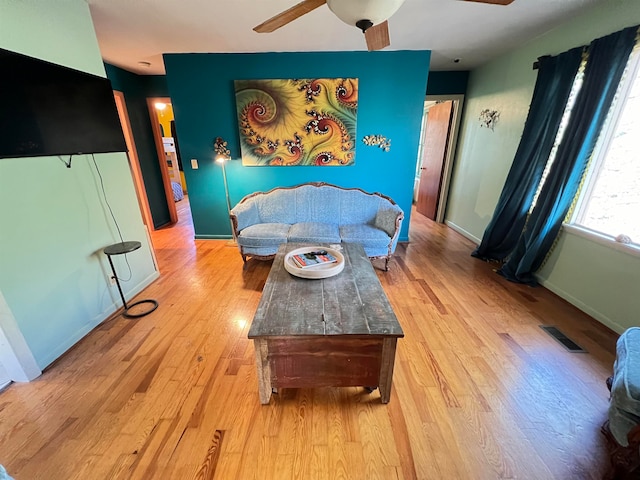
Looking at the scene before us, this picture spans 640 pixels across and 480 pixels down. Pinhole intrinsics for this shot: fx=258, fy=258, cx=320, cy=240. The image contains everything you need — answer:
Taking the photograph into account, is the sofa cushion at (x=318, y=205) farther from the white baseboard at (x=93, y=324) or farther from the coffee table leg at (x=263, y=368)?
the coffee table leg at (x=263, y=368)

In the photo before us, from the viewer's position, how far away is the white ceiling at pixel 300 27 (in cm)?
214

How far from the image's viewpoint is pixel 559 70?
2.43m

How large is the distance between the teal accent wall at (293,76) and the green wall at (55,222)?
1378 millimetres

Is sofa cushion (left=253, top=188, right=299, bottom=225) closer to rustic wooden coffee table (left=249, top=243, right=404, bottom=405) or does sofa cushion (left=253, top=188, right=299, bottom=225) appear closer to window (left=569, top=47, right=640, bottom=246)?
rustic wooden coffee table (left=249, top=243, right=404, bottom=405)

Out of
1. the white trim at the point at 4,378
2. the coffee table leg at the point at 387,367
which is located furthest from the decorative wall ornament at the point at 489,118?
the white trim at the point at 4,378

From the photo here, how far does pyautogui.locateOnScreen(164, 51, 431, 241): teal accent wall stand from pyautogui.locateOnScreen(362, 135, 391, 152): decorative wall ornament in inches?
2.1

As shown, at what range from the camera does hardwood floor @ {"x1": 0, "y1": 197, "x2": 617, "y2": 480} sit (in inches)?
47.0

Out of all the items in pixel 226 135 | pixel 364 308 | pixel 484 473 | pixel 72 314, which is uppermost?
pixel 226 135

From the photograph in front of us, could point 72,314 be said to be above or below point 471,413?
above

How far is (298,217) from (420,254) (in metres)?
1.72

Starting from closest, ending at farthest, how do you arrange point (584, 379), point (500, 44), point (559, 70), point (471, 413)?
point (471, 413) → point (584, 379) → point (559, 70) → point (500, 44)

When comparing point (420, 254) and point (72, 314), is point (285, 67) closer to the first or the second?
point (420, 254)

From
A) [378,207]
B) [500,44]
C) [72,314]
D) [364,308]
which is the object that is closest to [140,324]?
[72,314]

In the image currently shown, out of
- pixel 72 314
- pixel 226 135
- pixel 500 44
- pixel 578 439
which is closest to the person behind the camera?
pixel 578 439
